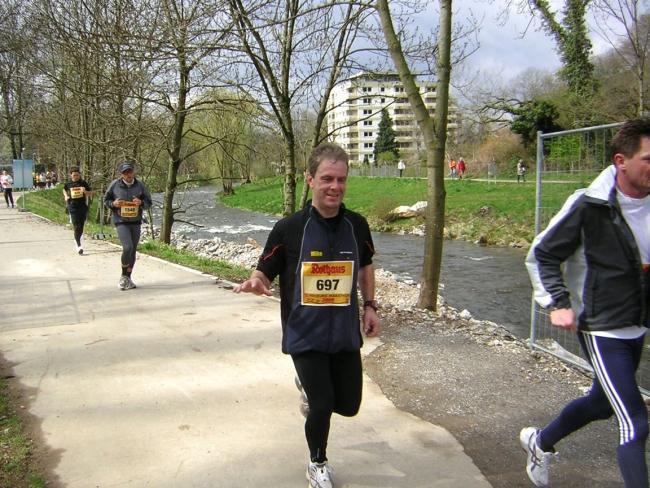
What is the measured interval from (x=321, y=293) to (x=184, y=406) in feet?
5.75

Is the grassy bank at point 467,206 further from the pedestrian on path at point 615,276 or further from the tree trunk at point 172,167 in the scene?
the pedestrian on path at point 615,276

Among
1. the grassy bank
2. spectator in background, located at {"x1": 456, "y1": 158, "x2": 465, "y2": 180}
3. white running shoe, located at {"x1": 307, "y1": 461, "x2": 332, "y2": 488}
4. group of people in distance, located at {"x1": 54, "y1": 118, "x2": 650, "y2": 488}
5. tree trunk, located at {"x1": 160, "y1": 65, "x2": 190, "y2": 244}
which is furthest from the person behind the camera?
spectator in background, located at {"x1": 456, "y1": 158, "x2": 465, "y2": 180}

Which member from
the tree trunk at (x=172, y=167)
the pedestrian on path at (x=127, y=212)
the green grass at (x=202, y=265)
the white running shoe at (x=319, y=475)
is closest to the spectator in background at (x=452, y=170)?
the tree trunk at (x=172, y=167)

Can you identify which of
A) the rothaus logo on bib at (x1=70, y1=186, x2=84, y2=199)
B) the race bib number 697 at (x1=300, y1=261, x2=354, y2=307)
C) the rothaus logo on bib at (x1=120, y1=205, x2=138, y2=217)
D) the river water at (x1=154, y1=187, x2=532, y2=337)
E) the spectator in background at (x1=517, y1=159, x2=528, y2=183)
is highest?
the spectator in background at (x1=517, y1=159, x2=528, y2=183)

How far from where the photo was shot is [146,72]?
10727 mm

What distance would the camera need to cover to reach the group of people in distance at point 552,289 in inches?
110

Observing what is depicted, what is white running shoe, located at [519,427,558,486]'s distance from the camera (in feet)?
10.6

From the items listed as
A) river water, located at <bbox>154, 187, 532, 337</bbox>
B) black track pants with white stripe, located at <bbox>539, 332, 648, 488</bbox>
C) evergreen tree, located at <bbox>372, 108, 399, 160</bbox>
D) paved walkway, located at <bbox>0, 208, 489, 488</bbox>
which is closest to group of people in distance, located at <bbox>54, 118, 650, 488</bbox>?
black track pants with white stripe, located at <bbox>539, 332, 648, 488</bbox>

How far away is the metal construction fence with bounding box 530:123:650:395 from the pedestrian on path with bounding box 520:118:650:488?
7.71ft

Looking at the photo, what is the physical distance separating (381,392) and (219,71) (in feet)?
25.8

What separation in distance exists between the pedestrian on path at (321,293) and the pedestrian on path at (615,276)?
3.44 ft

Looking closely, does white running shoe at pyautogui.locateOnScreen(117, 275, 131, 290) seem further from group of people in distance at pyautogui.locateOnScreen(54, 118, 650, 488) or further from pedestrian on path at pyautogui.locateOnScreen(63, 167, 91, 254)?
group of people in distance at pyautogui.locateOnScreen(54, 118, 650, 488)

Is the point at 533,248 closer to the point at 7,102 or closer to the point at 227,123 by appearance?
the point at 227,123

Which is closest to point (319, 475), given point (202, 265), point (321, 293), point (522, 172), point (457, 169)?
point (321, 293)
